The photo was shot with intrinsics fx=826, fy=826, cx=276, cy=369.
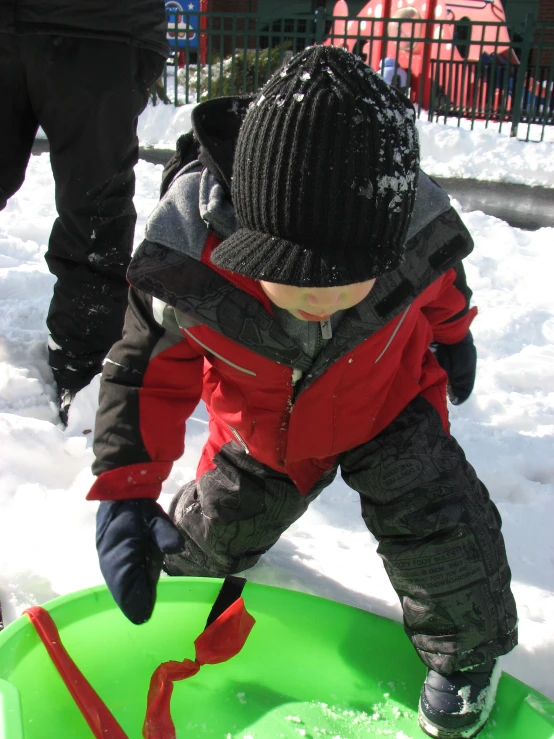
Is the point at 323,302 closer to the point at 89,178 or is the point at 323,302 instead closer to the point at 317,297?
the point at 317,297

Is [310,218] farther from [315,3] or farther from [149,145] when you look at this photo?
[315,3]

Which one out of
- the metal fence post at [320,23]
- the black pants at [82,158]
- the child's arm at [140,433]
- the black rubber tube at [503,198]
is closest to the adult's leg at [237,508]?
the child's arm at [140,433]

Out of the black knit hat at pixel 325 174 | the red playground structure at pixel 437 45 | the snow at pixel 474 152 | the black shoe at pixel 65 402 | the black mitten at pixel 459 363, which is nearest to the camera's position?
the black knit hat at pixel 325 174

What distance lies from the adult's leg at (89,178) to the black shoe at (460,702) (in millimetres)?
1350

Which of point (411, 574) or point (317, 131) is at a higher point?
point (317, 131)

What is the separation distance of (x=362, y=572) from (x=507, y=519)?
38 centimetres

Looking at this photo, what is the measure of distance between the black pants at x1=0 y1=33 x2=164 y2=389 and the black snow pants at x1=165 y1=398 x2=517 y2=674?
827mm

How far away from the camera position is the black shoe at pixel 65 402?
7.45 ft

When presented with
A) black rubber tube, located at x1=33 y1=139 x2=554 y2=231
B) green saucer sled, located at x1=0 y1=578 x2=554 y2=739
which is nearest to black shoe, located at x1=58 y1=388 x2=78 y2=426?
green saucer sled, located at x1=0 y1=578 x2=554 y2=739

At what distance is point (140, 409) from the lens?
137 centimetres

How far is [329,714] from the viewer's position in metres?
1.47

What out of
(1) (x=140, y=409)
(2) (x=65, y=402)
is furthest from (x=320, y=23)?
(1) (x=140, y=409)

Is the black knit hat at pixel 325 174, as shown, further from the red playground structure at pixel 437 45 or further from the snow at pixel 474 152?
the red playground structure at pixel 437 45

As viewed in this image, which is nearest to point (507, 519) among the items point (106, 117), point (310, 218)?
point (310, 218)
